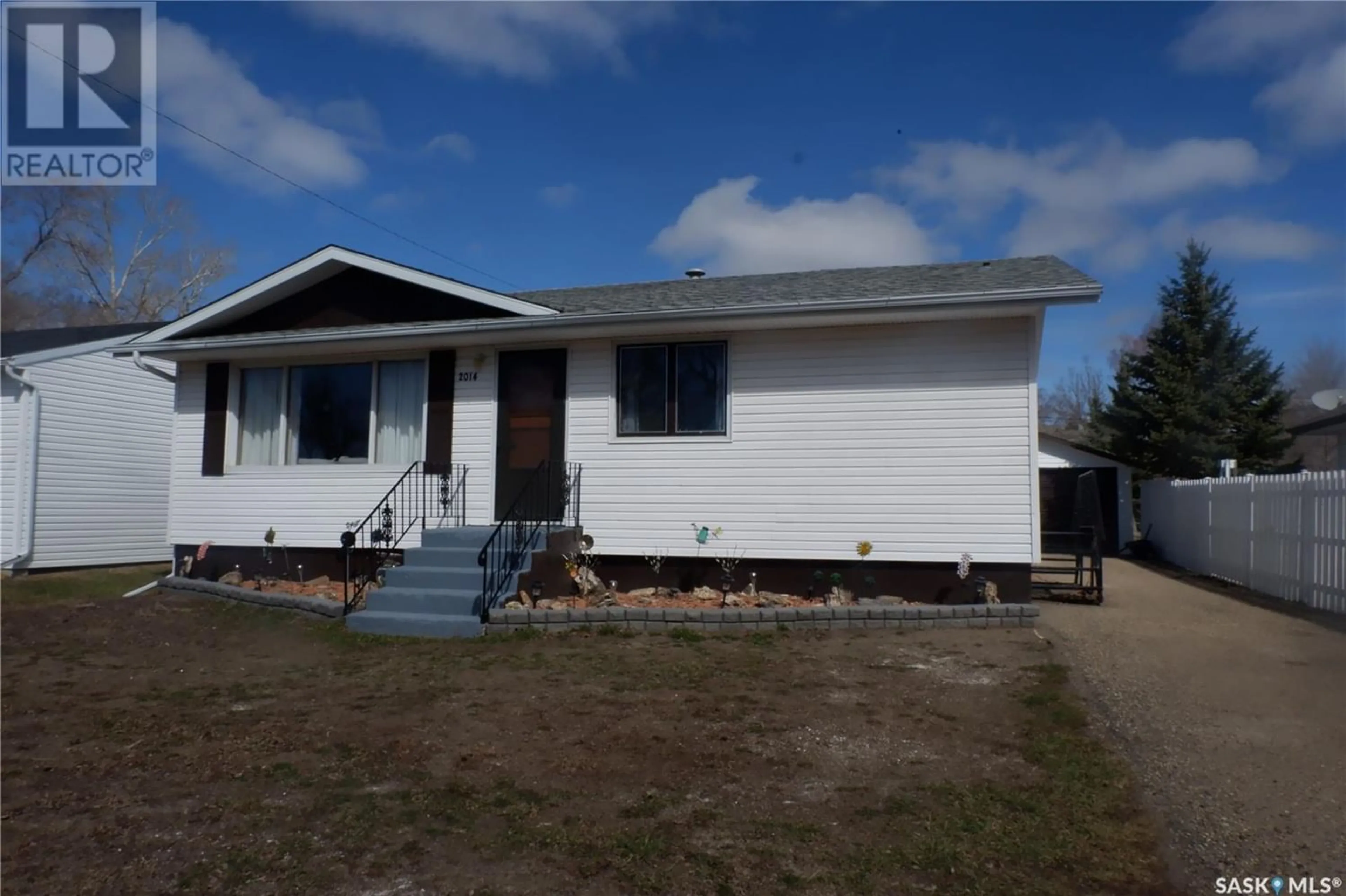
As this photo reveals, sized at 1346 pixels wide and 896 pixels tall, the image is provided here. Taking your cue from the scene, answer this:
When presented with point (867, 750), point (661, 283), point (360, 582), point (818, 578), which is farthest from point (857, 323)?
point (360, 582)

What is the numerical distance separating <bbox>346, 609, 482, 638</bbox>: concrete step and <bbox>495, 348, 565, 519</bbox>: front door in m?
2.14

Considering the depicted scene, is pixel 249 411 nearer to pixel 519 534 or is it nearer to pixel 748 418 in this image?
pixel 519 534

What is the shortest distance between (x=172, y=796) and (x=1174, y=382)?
25.1 meters

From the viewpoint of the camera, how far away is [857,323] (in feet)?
29.9

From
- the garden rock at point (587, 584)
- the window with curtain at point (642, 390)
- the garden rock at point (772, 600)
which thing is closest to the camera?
the garden rock at point (772, 600)

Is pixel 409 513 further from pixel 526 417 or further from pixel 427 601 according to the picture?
pixel 427 601

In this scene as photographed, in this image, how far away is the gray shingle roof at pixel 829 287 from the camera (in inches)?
340

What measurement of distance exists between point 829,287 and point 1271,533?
6.53 m

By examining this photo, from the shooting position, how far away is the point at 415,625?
816 cm

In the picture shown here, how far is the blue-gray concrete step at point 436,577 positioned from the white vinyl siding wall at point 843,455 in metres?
1.71

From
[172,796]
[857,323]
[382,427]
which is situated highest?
[857,323]

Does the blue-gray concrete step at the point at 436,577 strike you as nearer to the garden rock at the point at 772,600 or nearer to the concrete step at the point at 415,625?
the concrete step at the point at 415,625

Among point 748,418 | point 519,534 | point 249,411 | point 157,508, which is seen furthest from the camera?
point 157,508

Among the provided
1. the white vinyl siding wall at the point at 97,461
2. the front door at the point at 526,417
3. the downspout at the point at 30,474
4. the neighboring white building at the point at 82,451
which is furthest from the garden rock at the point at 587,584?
the downspout at the point at 30,474
